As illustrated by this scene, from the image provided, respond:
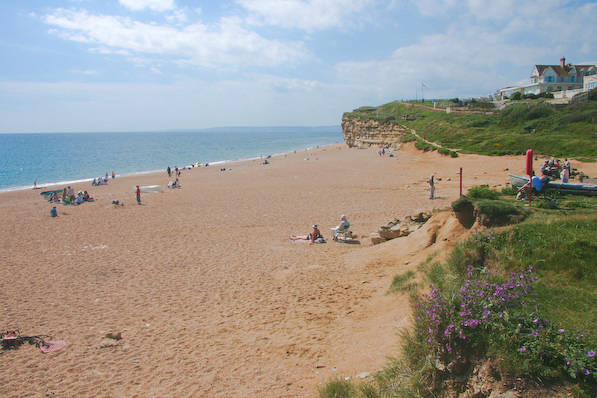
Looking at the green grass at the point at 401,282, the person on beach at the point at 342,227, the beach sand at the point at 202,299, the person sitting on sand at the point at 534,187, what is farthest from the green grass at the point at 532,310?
the person on beach at the point at 342,227

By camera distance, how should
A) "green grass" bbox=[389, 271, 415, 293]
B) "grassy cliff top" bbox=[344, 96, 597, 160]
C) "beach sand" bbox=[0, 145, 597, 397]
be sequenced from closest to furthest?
1. "beach sand" bbox=[0, 145, 597, 397]
2. "green grass" bbox=[389, 271, 415, 293]
3. "grassy cliff top" bbox=[344, 96, 597, 160]

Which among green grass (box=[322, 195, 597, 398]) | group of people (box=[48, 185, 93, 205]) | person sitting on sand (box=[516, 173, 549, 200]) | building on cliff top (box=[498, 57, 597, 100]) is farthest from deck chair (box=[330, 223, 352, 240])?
building on cliff top (box=[498, 57, 597, 100])

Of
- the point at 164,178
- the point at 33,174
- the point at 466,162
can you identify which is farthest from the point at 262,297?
the point at 33,174

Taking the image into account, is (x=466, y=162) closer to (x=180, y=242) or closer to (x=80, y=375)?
(x=180, y=242)

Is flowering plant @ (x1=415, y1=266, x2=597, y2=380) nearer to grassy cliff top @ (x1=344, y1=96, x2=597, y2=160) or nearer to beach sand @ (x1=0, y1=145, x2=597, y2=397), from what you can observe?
beach sand @ (x1=0, y1=145, x2=597, y2=397)

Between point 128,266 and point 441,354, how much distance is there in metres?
11.5

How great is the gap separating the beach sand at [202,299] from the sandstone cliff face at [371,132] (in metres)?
44.0

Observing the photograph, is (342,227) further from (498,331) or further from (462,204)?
(498,331)

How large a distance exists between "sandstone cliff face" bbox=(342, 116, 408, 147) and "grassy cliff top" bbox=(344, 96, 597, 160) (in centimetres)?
671

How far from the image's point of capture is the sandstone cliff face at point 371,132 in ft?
210

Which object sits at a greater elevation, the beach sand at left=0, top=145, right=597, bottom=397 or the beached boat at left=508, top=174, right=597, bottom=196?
the beached boat at left=508, top=174, right=597, bottom=196

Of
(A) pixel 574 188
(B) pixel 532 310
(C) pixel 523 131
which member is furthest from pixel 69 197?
(C) pixel 523 131

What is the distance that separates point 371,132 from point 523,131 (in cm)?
3545

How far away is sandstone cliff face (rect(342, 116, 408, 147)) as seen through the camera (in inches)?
2522
